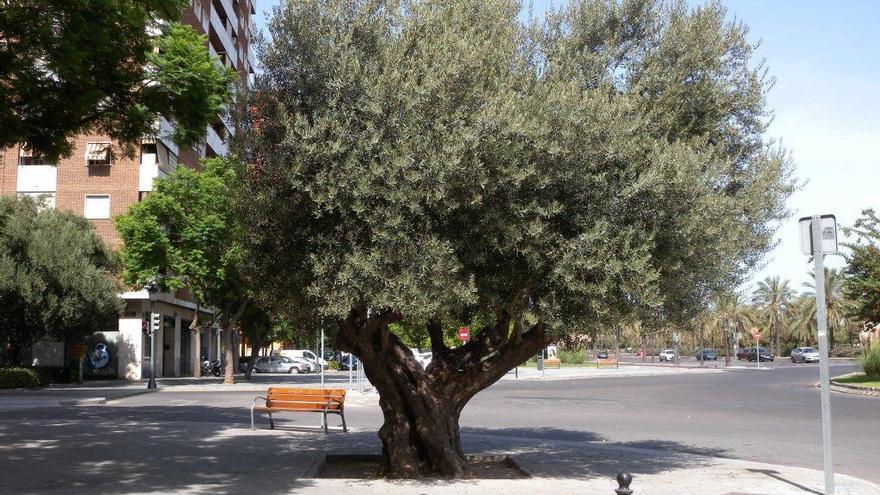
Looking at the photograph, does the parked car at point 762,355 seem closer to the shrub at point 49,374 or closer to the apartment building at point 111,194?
the apartment building at point 111,194

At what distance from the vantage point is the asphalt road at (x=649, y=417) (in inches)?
536

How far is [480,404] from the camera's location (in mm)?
23562

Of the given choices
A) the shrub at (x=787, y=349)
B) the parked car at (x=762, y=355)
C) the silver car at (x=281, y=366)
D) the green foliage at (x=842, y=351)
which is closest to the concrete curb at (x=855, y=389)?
the silver car at (x=281, y=366)

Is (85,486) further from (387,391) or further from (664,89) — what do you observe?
(664,89)

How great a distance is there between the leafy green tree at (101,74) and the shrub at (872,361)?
2983 centimetres

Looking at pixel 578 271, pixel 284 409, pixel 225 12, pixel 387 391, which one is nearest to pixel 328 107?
pixel 578 271

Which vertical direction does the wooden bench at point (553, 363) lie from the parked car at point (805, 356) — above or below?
above

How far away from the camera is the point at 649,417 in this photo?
19.5 metres

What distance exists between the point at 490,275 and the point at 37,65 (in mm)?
6112

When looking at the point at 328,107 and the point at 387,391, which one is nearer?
the point at 328,107

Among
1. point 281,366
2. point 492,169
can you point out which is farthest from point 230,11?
point 492,169

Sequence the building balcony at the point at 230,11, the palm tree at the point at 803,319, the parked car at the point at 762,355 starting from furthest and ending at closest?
the palm tree at the point at 803,319, the parked car at the point at 762,355, the building balcony at the point at 230,11

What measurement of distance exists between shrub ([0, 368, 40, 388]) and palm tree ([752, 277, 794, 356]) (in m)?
69.0

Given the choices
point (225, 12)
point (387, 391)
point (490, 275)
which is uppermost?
point (225, 12)
